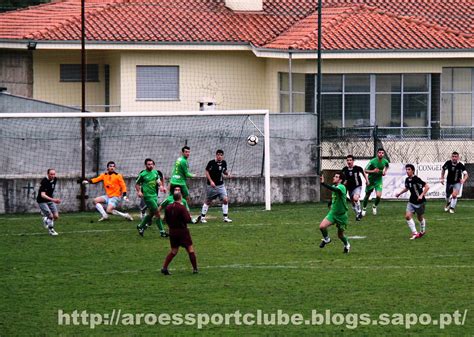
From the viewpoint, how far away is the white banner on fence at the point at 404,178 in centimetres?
3934

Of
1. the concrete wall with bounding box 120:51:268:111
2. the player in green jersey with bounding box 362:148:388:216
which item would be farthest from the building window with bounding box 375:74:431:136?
the player in green jersey with bounding box 362:148:388:216

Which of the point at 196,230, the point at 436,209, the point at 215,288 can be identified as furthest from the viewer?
the point at 436,209

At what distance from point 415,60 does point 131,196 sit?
47.5ft

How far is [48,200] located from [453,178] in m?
12.2

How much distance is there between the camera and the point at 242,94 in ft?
163

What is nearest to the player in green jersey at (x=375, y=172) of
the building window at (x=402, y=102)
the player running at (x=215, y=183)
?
the player running at (x=215, y=183)

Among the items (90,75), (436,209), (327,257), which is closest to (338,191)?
(327,257)

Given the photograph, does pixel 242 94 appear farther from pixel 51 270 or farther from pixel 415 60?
pixel 51 270

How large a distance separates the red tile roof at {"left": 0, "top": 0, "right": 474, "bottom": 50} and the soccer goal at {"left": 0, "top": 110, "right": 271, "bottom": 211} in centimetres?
722

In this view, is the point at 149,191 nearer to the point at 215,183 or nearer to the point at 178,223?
the point at 215,183

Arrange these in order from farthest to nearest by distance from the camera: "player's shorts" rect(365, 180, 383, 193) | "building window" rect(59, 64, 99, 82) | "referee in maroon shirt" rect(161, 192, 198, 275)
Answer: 1. "building window" rect(59, 64, 99, 82)
2. "player's shorts" rect(365, 180, 383, 193)
3. "referee in maroon shirt" rect(161, 192, 198, 275)

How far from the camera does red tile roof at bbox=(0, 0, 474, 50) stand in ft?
156

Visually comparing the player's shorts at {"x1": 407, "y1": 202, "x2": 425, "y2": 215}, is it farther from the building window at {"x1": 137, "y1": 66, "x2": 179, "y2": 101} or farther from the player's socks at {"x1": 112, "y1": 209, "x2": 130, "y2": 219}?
the building window at {"x1": 137, "y1": 66, "x2": 179, "y2": 101}

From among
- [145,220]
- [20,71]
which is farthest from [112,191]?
[20,71]
